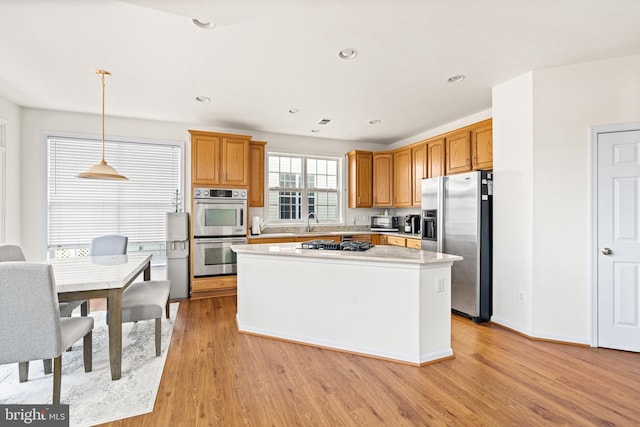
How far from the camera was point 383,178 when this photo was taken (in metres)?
5.89

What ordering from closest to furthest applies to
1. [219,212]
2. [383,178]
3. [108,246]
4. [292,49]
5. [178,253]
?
[292,49] < [108,246] < [178,253] < [219,212] < [383,178]

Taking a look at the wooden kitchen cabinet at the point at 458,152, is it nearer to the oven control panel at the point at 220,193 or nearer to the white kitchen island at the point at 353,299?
the white kitchen island at the point at 353,299

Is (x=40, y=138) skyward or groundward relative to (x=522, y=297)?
skyward

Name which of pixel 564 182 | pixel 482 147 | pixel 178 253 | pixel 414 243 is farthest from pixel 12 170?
pixel 564 182

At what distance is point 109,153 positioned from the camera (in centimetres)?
463

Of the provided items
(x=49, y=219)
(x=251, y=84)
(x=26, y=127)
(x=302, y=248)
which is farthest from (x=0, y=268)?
(x=26, y=127)

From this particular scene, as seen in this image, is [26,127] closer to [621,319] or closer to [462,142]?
[462,142]

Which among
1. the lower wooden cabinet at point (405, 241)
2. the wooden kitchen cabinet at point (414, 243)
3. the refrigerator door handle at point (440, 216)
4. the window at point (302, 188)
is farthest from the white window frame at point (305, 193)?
the refrigerator door handle at point (440, 216)

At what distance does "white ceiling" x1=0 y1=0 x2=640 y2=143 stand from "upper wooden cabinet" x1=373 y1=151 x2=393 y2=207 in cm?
173

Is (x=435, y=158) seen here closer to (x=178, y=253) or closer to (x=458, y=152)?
(x=458, y=152)

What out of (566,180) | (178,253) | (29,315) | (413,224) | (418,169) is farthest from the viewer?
(413,224)

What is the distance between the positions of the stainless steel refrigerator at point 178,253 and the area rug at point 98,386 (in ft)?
5.19

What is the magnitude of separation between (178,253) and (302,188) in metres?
2.47

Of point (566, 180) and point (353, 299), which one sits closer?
point (353, 299)
